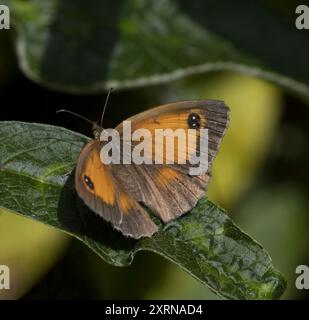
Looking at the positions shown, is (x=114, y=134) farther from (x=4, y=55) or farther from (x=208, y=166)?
(x=4, y=55)

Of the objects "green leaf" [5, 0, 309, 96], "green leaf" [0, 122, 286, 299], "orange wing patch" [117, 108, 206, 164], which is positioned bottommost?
"green leaf" [0, 122, 286, 299]

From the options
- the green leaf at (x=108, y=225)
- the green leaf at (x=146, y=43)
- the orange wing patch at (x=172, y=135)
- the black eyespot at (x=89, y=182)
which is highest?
the green leaf at (x=146, y=43)

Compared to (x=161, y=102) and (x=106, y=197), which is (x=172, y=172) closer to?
(x=106, y=197)

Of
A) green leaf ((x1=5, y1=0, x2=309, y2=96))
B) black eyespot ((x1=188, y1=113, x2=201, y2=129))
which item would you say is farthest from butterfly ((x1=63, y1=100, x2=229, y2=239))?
green leaf ((x1=5, y1=0, x2=309, y2=96))

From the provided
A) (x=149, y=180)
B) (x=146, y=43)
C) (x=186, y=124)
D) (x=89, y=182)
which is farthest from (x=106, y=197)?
(x=146, y=43)

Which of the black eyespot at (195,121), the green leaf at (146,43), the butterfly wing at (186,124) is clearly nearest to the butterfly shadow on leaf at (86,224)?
the butterfly wing at (186,124)

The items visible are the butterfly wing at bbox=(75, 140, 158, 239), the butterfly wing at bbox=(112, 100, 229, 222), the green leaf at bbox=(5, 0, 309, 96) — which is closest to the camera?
the butterfly wing at bbox=(75, 140, 158, 239)

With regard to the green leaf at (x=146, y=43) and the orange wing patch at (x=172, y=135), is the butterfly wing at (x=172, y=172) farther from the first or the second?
the green leaf at (x=146, y=43)

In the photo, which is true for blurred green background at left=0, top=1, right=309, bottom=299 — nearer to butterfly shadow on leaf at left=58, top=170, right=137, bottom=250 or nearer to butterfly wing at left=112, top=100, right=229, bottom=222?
butterfly wing at left=112, top=100, right=229, bottom=222
